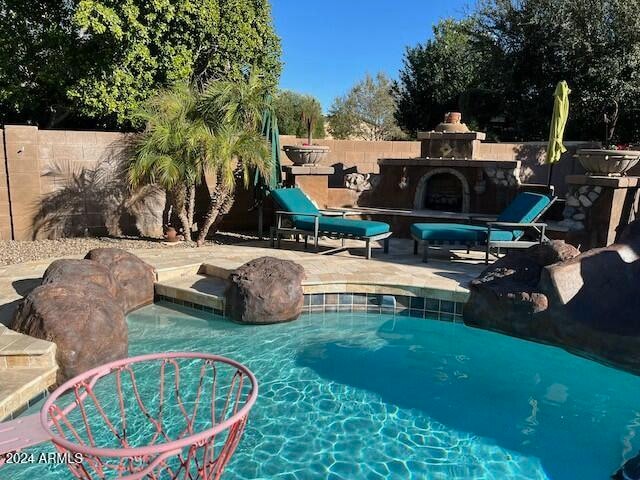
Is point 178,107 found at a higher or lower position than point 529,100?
lower

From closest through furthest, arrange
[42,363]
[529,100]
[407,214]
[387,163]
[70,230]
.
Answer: [42,363]
[70,230]
[407,214]
[387,163]
[529,100]

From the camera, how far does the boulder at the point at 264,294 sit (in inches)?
244

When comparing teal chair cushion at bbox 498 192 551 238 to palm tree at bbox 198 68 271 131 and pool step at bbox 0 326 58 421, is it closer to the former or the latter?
palm tree at bbox 198 68 271 131

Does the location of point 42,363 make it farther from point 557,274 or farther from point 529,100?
point 529,100

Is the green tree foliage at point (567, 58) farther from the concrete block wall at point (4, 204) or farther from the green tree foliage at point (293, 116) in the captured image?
the concrete block wall at point (4, 204)

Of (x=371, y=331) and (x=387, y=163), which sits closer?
(x=371, y=331)

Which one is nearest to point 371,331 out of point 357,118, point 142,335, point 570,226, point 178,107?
point 142,335

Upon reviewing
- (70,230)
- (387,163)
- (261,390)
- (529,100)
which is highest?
(529,100)

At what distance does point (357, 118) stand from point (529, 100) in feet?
55.6

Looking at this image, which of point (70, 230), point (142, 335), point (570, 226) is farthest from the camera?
point (70, 230)

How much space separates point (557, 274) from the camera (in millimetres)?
5383

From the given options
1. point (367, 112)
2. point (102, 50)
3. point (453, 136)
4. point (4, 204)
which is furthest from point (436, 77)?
point (4, 204)

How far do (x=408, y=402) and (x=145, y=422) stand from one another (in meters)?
2.27

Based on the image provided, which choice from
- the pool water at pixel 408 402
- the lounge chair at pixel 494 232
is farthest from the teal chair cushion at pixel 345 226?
the pool water at pixel 408 402
